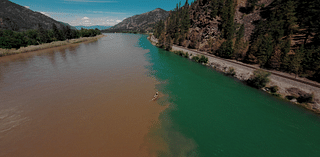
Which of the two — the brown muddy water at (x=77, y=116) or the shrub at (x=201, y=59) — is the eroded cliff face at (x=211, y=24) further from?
the brown muddy water at (x=77, y=116)

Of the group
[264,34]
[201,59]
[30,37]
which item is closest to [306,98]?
[201,59]

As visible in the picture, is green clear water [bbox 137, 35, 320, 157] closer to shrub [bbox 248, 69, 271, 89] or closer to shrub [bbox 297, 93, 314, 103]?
shrub [bbox 248, 69, 271, 89]

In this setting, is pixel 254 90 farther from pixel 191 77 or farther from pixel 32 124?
pixel 32 124

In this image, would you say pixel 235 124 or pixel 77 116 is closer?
pixel 235 124

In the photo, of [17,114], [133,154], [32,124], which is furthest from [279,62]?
[17,114]

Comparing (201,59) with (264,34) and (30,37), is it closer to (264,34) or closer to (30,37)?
(264,34)

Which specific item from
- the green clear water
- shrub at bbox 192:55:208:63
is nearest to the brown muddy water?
the green clear water

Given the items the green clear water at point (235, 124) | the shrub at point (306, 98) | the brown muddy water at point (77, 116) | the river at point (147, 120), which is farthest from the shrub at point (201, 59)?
the shrub at point (306, 98)
